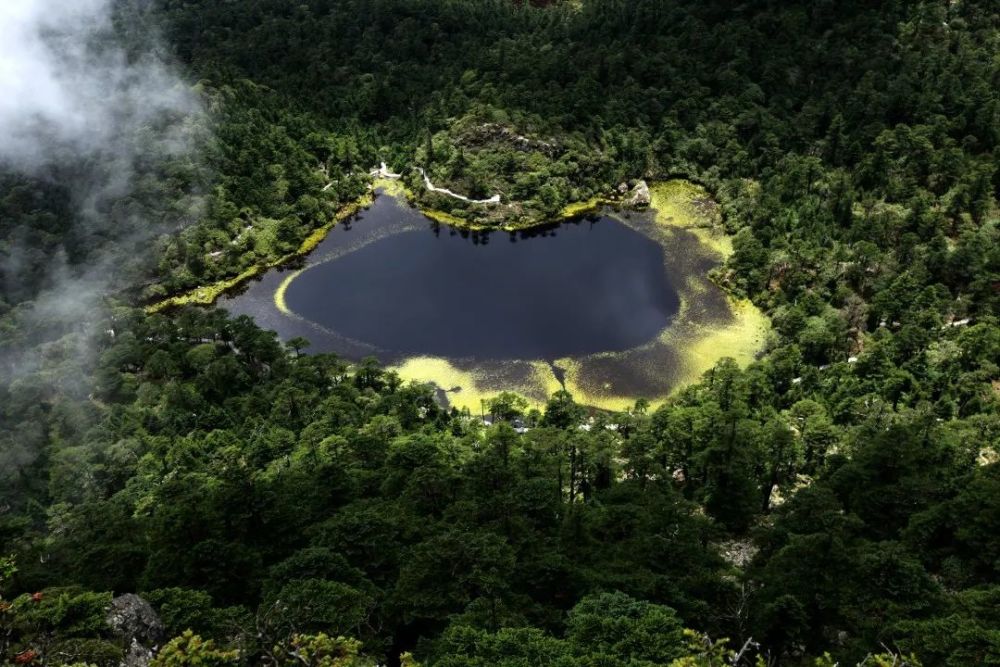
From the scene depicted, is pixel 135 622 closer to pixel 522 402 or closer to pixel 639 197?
pixel 522 402

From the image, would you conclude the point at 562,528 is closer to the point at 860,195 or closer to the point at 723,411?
the point at 723,411

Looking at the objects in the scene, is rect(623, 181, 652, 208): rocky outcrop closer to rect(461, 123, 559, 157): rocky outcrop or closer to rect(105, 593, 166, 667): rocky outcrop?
rect(461, 123, 559, 157): rocky outcrop

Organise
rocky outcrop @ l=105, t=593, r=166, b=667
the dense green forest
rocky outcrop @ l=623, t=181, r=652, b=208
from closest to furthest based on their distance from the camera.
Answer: rocky outcrop @ l=105, t=593, r=166, b=667 < the dense green forest < rocky outcrop @ l=623, t=181, r=652, b=208

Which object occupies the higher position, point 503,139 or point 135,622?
point 503,139

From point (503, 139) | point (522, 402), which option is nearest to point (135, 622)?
point (522, 402)

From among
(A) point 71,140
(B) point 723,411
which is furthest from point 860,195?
(A) point 71,140

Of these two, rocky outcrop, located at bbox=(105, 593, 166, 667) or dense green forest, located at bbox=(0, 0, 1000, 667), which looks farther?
dense green forest, located at bbox=(0, 0, 1000, 667)

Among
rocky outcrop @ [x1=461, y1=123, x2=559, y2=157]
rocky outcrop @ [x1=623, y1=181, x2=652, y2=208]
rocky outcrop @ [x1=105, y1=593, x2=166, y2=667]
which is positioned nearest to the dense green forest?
rocky outcrop @ [x1=105, y1=593, x2=166, y2=667]
